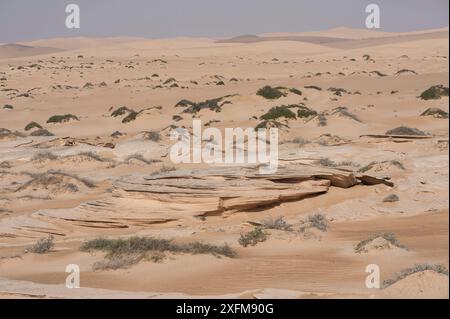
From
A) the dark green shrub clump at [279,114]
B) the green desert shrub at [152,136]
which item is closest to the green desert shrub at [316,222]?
the green desert shrub at [152,136]

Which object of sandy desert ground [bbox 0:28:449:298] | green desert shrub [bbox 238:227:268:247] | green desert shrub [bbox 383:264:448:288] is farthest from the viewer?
green desert shrub [bbox 238:227:268:247]

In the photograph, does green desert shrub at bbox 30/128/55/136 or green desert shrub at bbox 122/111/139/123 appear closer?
green desert shrub at bbox 30/128/55/136

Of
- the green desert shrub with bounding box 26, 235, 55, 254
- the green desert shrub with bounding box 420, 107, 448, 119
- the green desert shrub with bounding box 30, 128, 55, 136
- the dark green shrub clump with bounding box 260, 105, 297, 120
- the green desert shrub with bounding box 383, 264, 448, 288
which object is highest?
the green desert shrub with bounding box 420, 107, 448, 119

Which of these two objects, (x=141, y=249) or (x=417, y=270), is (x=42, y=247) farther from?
(x=417, y=270)

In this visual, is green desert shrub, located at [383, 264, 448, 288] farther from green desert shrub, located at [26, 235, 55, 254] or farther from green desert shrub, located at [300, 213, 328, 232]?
green desert shrub, located at [26, 235, 55, 254]

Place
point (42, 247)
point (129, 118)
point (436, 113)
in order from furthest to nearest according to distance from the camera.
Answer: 1. point (129, 118)
2. point (436, 113)
3. point (42, 247)

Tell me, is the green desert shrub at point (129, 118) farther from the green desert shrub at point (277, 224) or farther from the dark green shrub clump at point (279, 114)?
the green desert shrub at point (277, 224)

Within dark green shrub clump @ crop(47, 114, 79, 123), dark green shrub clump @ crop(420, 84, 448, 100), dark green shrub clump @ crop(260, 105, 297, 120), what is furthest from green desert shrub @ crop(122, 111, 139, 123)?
dark green shrub clump @ crop(420, 84, 448, 100)

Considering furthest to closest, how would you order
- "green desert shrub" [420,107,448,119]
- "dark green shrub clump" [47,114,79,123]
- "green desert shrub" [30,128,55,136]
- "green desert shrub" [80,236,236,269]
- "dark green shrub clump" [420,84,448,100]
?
"dark green shrub clump" [47,114,79,123], "dark green shrub clump" [420,84,448,100], "green desert shrub" [30,128,55,136], "green desert shrub" [420,107,448,119], "green desert shrub" [80,236,236,269]

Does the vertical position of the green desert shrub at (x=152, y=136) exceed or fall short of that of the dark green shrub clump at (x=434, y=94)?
it falls short

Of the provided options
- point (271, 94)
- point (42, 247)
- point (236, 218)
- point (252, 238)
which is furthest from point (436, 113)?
point (42, 247)

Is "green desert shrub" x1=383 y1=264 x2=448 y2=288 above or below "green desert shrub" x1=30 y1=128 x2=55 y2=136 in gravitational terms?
above
